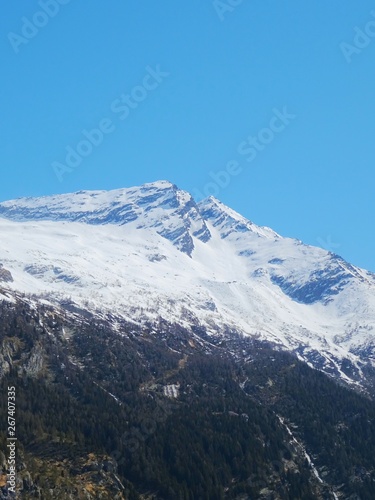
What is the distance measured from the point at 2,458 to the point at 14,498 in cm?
1059

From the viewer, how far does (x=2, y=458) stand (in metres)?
199

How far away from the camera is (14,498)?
637 feet
